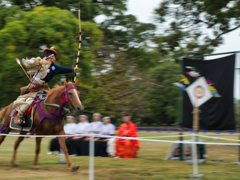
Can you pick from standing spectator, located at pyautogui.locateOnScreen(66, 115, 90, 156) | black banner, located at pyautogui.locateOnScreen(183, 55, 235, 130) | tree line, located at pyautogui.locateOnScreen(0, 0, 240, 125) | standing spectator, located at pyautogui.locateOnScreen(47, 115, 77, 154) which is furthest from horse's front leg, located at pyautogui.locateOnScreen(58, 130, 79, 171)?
tree line, located at pyautogui.locateOnScreen(0, 0, 240, 125)

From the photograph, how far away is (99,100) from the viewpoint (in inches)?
830

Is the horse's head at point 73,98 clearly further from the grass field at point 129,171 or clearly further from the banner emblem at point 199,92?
the banner emblem at point 199,92

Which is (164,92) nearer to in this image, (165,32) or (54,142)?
(165,32)

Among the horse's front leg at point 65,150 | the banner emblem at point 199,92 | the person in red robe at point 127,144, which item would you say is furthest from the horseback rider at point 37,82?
the banner emblem at point 199,92

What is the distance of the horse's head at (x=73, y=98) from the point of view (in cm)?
618

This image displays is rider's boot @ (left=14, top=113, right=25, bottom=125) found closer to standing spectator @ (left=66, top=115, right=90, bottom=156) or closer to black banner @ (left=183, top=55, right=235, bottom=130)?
standing spectator @ (left=66, top=115, right=90, bottom=156)

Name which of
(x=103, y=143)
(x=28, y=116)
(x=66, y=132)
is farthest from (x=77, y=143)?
(x=28, y=116)

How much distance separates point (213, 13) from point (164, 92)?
24212mm

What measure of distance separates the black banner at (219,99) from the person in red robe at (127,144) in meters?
1.88

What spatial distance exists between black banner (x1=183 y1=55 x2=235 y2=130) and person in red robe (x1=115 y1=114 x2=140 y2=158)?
188 centimetres

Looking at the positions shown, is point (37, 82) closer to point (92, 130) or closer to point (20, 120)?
point (20, 120)

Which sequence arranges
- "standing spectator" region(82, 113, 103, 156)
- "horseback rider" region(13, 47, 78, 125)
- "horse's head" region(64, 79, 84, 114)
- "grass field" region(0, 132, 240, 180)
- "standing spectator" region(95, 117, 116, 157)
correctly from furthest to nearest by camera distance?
1. "standing spectator" region(82, 113, 103, 156)
2. "standing spectator" region(95, 117, 116, 157)
3. "horseback rider" region(13, 47, 78, 125)
4. "horse's head" region(64, 79, 84, 114)
5. "grass field" region(0, 132, 240, 180)

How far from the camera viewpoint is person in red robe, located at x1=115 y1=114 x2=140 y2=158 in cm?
942

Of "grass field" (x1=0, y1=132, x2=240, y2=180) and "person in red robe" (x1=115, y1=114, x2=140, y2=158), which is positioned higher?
"person in red robe" (x1=115, y1=114, x2=140, y2=158)
